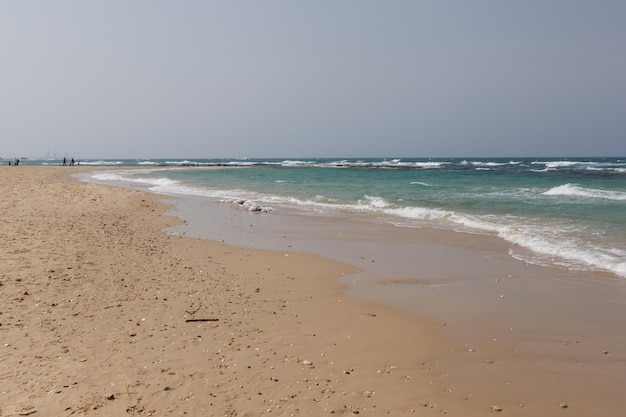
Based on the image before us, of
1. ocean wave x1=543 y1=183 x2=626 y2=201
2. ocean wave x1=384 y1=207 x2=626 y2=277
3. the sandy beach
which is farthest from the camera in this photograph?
ocean wave x1=543 y1=183 x2=626 y2=201

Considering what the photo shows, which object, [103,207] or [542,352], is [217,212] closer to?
[103,207]

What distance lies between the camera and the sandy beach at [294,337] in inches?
165

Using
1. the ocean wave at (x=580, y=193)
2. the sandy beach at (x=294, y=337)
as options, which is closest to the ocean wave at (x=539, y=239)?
the sandy beach at (x=294, y=337)

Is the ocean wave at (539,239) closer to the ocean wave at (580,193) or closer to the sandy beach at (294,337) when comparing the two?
the sandy beach at (294,337)

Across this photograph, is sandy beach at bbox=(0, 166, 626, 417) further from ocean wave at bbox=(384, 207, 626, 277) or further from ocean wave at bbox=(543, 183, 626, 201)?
ocean wave at bbox=(543, 183, 626, 201)

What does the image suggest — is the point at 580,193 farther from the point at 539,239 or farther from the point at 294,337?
the point at 294,337

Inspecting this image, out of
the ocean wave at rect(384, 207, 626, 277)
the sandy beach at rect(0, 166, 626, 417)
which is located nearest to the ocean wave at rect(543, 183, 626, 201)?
the ocean wave at rect(384, 207, 626, 277)

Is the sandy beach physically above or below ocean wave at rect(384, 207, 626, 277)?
below

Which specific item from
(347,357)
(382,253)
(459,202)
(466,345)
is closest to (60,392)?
(347,357)

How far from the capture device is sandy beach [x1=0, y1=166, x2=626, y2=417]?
4195 millimetres

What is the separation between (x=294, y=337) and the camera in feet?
18.8

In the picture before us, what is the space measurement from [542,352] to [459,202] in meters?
17.4

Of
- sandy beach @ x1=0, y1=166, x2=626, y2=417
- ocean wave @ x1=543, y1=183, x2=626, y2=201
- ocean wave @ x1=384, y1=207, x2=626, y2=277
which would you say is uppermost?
ocean wave @ x1=543, y1=183, x2=626, y2=201

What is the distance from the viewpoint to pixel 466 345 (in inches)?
219
